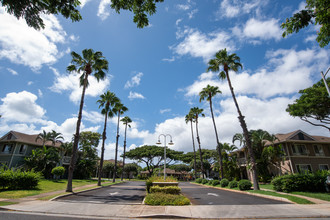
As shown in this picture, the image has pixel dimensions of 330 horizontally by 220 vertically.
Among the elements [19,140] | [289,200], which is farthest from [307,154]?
[19,140]

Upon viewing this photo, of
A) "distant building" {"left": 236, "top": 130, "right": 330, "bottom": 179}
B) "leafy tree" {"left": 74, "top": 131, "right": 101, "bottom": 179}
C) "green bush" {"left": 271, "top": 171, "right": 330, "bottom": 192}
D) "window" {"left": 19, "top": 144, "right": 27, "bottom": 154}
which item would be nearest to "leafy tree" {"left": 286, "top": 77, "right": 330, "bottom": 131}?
"distant building" {"left": 236, "top": 130, "right": 330, "bottom": 179}

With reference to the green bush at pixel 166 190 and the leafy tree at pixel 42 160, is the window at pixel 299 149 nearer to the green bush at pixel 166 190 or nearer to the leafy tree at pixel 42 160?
the green bush at pixel 166 190

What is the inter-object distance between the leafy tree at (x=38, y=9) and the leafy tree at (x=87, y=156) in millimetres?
35085

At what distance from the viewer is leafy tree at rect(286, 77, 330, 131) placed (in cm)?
2024

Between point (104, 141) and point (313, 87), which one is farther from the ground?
point (313, 87)

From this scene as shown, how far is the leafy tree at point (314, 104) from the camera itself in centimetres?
2024

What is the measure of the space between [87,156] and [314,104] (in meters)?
43.8

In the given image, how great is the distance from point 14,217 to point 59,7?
9120 millimetres

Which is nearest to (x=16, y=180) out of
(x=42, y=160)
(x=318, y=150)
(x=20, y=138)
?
(x=42, y=160)

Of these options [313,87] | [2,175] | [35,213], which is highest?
[313,87]

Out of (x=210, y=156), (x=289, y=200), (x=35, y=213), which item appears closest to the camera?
(x=35, y=213)

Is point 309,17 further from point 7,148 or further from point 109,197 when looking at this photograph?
point 7,148

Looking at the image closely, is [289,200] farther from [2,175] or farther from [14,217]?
[2,175]

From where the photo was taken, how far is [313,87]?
21531 mm
